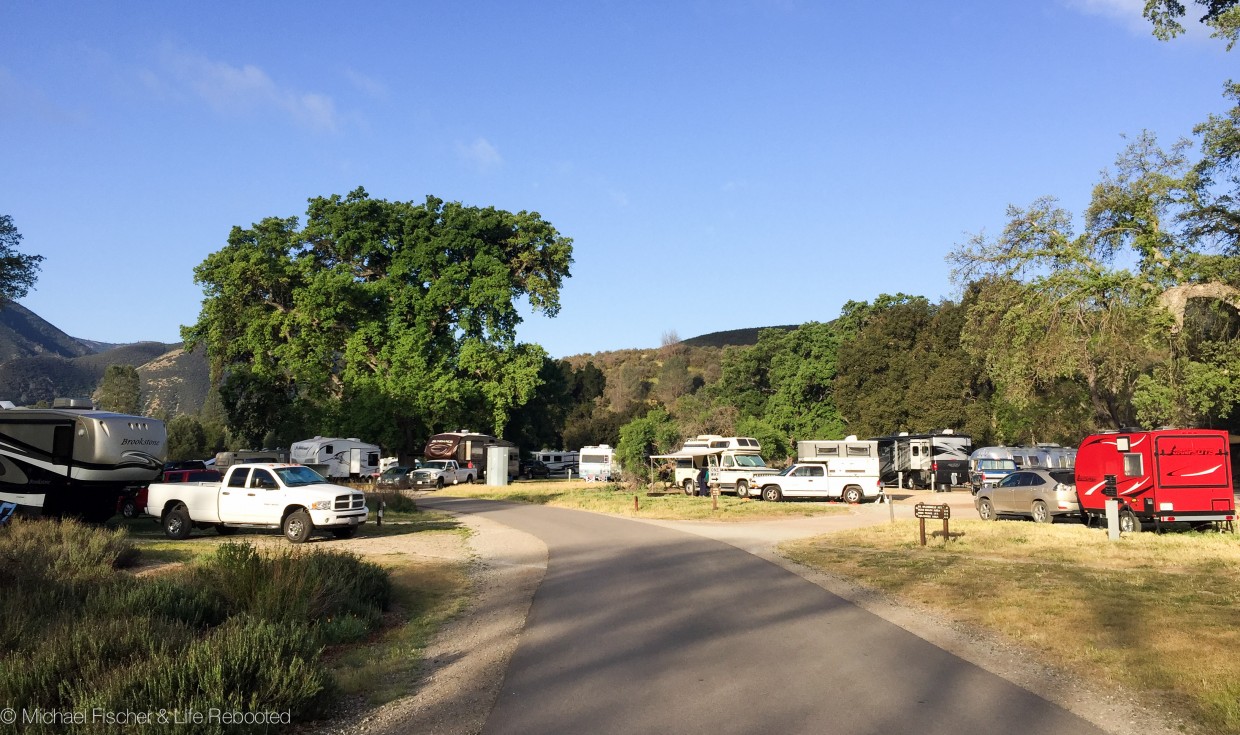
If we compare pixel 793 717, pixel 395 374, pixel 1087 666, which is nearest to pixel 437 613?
pixel 793 717

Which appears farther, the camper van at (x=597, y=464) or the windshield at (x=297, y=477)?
the camper van at (x=597, y=464)

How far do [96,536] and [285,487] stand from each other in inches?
220

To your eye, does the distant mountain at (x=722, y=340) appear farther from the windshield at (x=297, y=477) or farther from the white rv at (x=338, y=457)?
the windshield at (x=297, y=477)

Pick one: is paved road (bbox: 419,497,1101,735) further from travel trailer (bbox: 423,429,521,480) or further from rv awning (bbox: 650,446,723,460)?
travel trailer (bbox: 423,429,521,480)

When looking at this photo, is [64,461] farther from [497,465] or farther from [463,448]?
[463,448]

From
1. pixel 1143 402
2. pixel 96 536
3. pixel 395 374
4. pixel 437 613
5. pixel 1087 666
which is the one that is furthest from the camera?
pixel 395 374

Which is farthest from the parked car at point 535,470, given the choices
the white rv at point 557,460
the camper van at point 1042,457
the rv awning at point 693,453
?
the camper van at point 1042,457

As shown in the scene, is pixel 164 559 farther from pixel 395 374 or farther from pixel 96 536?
pixel 395 374

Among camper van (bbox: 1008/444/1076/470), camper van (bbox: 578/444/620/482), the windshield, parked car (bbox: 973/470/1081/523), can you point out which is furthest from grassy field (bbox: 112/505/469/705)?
camper van (bbox: 578/444/620/482)

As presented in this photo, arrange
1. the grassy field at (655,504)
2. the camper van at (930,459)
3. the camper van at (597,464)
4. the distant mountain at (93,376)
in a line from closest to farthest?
the grassy field at (655,504), the camper van at (930,459), the camper van at (597,464), the distant mountain at (93,376)

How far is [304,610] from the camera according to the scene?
9477mm

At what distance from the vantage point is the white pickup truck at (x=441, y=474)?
155 ft

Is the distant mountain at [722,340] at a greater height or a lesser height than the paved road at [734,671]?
greater

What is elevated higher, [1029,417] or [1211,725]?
[1029,417]
